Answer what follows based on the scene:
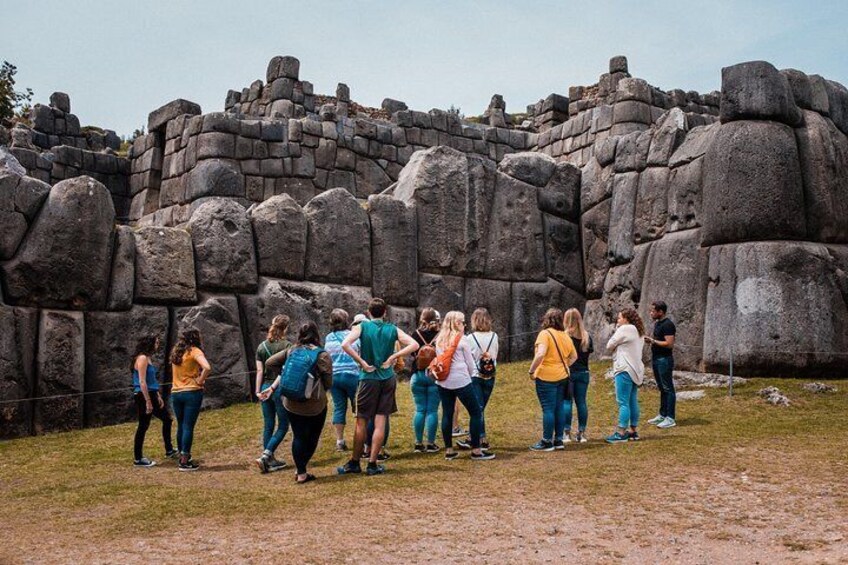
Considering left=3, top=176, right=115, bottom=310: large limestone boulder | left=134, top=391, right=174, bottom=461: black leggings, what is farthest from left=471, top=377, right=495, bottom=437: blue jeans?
left=3, top=176, right=115, bottom=310: large limestone boulder

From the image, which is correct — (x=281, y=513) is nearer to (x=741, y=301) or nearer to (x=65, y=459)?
(x=65, y=459)

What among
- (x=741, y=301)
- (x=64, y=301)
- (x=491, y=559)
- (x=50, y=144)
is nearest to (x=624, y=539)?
(x=491, y=559)

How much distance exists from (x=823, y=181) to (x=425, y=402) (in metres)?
8.51

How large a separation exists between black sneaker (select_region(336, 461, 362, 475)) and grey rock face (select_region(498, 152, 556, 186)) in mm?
10261

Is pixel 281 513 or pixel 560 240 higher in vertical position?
pixel 560 240

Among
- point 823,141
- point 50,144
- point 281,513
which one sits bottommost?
point 281,513

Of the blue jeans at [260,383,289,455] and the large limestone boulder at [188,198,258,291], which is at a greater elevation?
the large limestone boulder at [188,198,258,291]

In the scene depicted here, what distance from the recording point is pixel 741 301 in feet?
45.5

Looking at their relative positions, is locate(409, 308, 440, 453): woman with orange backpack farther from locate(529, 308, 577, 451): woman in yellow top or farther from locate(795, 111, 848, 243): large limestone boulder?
locate(795, 111, 848, 243): large limestone boulder

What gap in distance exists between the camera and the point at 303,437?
8.90 m

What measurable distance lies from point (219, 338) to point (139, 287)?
1.49m

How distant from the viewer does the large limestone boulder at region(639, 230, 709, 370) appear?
14.6m

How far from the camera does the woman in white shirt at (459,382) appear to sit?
31.8ft

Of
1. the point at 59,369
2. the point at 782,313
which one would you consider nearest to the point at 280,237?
the point at 59,369
